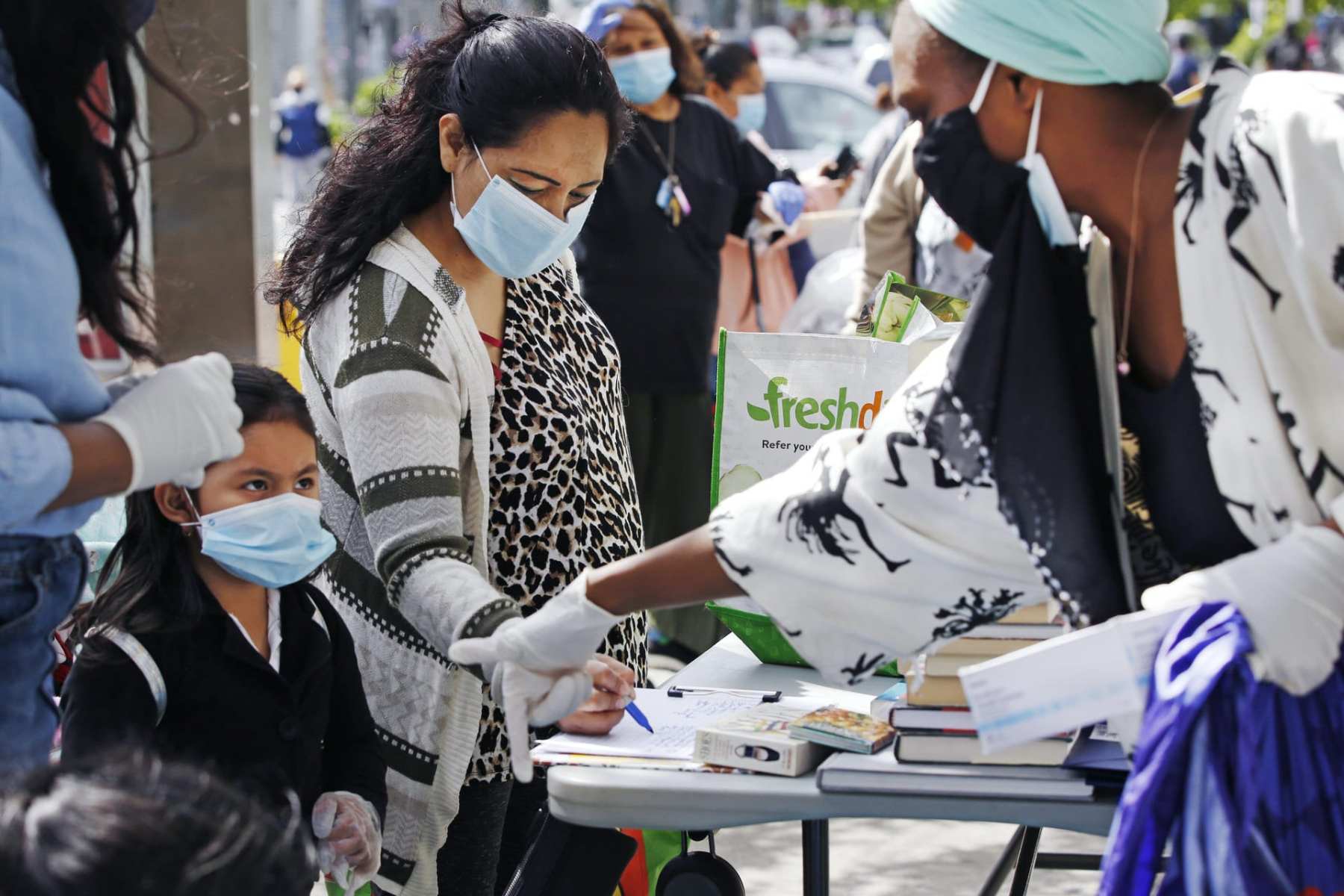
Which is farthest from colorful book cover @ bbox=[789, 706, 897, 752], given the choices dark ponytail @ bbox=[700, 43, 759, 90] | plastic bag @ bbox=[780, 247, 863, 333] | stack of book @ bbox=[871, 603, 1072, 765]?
dark ponytail @ bbox=[700, 43, 759, 90]

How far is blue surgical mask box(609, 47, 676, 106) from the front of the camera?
15.7 ft

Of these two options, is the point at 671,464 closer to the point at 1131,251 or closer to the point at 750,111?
the point at 750,111

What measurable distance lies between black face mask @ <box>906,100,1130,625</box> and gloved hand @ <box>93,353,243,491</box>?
2.27 feet

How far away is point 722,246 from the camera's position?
4980mm

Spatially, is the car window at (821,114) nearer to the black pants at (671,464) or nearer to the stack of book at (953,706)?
the black pants at (671,464)

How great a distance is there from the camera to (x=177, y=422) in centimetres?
153

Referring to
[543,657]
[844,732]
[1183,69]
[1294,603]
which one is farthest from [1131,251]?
[1183,69]

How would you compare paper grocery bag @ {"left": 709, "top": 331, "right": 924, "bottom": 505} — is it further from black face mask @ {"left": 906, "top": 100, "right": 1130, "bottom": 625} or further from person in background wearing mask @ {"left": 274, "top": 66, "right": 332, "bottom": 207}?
person in background wearing mask @ {"left": 274, "top": 66, "right": 332, "bottom": 207}

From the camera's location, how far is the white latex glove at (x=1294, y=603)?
1.44 metres

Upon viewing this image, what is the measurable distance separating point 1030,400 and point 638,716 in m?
0.69

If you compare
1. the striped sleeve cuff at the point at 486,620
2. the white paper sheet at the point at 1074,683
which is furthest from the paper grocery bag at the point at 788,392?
the white paper sheet at the point at 1074,683

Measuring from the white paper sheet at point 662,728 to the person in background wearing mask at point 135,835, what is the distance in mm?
686

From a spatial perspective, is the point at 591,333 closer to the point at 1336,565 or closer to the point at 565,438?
the point at 565,438

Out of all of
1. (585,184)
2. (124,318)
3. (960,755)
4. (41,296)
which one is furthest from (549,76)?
(960,755)
